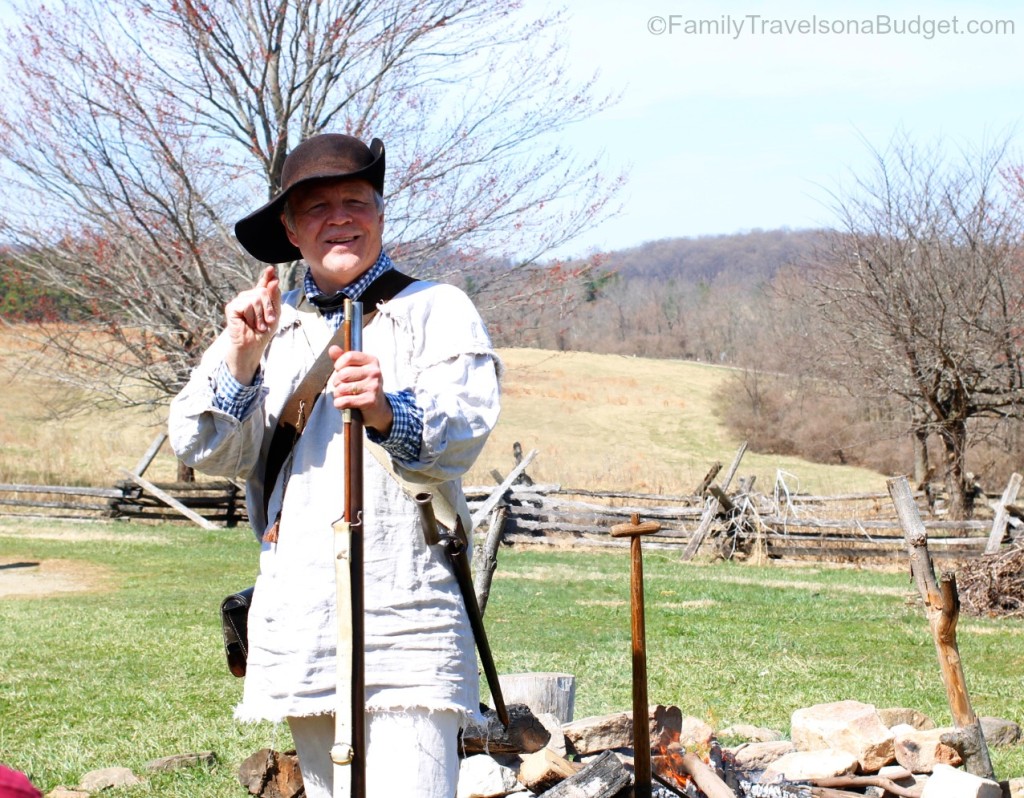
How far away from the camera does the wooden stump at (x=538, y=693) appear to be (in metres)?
5.05

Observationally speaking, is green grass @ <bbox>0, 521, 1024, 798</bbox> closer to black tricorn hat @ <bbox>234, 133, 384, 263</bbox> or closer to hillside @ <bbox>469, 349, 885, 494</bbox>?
black tricorn hat @ <bbox>234, 133, 384, 263</bbox>

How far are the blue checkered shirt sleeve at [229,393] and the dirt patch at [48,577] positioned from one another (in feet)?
40.2

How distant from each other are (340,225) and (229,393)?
0.41 metres

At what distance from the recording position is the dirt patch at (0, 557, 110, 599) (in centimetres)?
1411

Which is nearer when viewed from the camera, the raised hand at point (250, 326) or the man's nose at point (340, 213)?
the raised hand at point (250, 326)

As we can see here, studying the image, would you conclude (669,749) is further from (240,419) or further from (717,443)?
(717,443)

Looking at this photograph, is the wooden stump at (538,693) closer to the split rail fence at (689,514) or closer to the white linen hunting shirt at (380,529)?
the white linen hunting shirt at (380,529)

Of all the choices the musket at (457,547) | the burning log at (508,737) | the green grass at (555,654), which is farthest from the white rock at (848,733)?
the musket at (457,547)

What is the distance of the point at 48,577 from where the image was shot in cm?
1527

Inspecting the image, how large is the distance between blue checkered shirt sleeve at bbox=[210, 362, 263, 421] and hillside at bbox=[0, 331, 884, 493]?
42.9 ft

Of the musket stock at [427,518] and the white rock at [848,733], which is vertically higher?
the musket stock at [427,518]

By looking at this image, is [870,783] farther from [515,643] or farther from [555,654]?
[515,643]

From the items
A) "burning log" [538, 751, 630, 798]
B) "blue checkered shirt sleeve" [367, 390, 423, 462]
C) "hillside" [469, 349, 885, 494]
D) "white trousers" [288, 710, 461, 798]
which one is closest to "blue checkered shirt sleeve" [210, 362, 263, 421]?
"blue checkered shirt sleeve" [367, 390, 423, 462]

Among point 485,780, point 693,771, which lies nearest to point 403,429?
point 485,780
